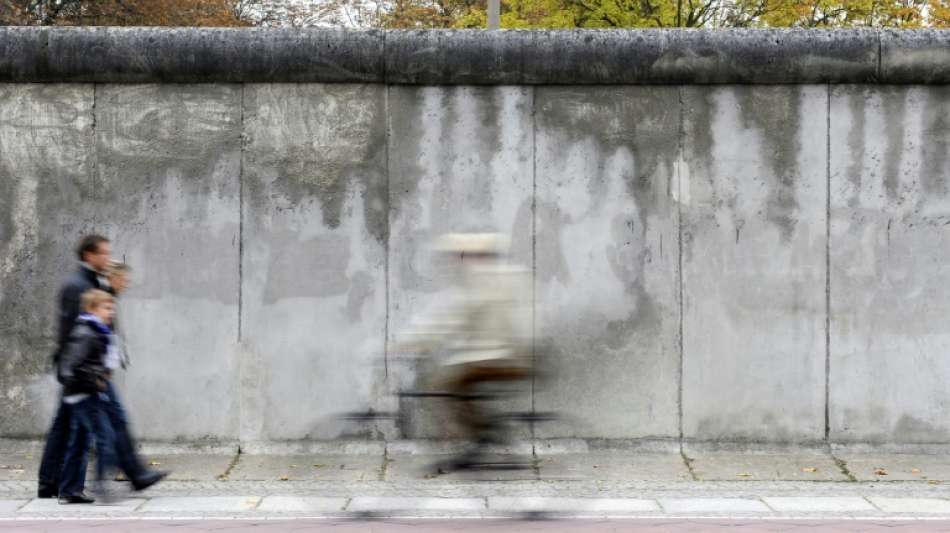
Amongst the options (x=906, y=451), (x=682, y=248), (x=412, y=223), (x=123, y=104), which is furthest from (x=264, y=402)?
(x=906, y=451)

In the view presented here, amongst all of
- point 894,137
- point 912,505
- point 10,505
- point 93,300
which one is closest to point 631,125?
point 894,137

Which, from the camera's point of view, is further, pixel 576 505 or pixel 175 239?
pixel 175 239

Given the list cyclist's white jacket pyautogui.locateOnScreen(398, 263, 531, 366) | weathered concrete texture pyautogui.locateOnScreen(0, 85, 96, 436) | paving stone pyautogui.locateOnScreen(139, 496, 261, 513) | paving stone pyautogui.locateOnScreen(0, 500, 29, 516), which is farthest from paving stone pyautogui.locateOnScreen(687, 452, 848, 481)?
weathered concrete texture pyautogui.locateOnScreen(0, 85, 96, 436)

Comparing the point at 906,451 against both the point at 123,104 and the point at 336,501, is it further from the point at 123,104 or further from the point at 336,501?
the point at 123,104

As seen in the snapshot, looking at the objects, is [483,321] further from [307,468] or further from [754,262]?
[754,262]

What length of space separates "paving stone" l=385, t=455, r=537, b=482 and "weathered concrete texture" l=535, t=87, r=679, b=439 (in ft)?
2.87

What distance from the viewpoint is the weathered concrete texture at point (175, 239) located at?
955 centimetres

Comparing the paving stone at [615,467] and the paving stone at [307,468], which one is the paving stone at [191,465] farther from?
the paving stone at [615,467]

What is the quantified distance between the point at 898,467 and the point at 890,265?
1.55 metres

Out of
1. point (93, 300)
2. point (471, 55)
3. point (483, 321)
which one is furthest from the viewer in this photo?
point (471, 55)

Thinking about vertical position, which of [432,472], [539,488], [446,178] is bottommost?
[539,488]

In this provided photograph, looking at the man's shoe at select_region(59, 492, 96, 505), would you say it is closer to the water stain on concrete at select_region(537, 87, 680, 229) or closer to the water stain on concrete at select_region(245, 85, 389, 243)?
the water stain on concrete at select_region(245, 85, 389, 243)

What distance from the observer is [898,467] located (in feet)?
29.9

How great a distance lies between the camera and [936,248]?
31.3 feet
